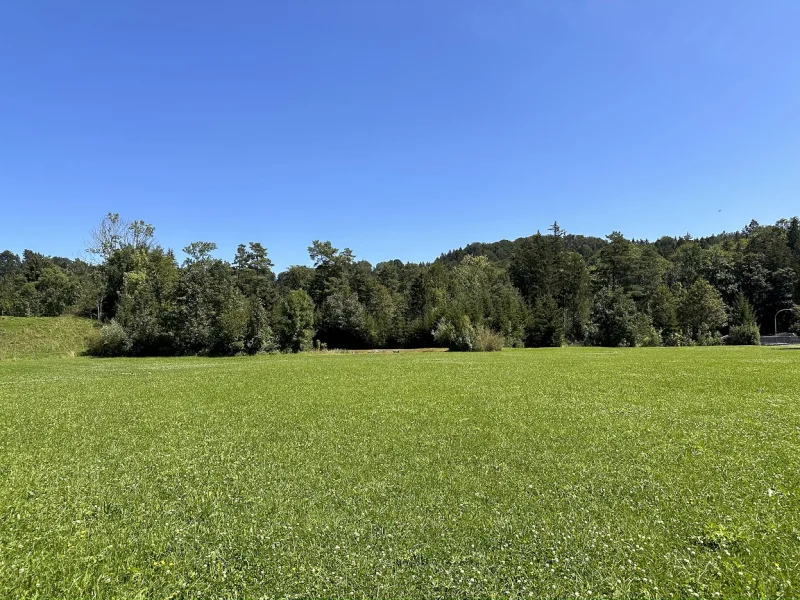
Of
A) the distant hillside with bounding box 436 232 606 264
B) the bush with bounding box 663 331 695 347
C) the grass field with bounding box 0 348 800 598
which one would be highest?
the distant hillside with bounding box 436 232 606 264

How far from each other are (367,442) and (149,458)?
11.0 feet

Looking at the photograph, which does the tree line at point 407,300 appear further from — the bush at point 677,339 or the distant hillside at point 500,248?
the distant hillside at point 500,248

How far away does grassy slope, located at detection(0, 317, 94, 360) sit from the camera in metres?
31.7

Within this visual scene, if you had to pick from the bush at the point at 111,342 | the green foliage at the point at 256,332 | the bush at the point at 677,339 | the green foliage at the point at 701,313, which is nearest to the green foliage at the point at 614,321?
the bush at the point at 677,339

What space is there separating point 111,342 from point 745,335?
2424 inches

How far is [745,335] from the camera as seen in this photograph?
158 feet

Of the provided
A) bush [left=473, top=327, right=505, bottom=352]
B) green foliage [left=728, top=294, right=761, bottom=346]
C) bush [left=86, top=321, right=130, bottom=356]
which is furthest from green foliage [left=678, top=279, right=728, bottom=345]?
bush [left=86, top=321, right=130, bottom=356]

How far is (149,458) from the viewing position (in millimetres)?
6660

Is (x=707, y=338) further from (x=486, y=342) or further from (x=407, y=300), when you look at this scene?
(x=407, y=300)

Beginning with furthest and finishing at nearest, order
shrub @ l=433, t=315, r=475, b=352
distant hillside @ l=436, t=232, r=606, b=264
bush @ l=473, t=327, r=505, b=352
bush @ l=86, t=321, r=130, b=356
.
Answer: distant hillside @ l=436, t=232, r=606, b=264 → shrub @ l=433, t=315, r=475, b=352 → bush @ l=473, t=327, r=505, b=352 → bush @ l=86, t=321, r=130, b=356

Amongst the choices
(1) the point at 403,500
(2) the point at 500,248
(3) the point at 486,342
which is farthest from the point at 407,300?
(2) the point at 500,248

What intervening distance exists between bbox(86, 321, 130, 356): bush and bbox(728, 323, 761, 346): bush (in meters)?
60.0

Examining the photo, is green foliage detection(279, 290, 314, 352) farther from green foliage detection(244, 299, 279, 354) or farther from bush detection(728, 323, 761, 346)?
bush detection(728, 323, 761, 346)

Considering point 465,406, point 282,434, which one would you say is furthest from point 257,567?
point 465,406
